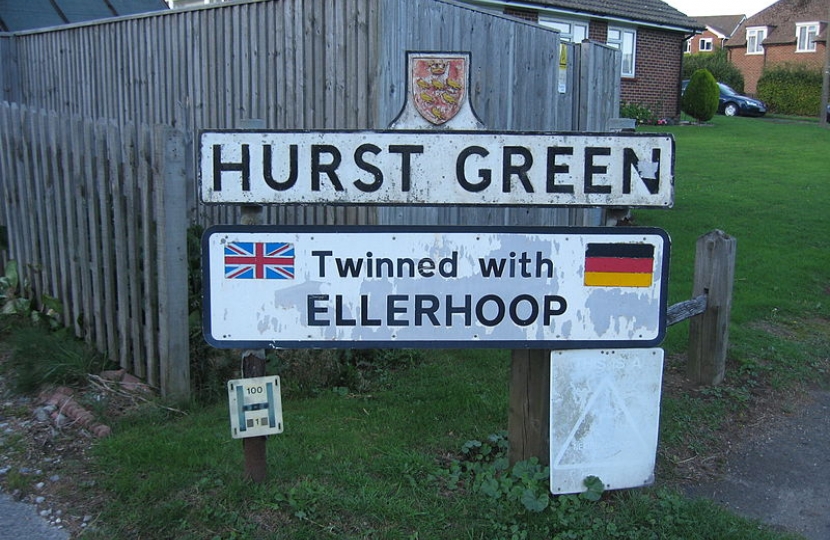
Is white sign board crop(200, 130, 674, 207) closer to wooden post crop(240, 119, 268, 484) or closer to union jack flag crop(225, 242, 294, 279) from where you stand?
wooden post crop(240, 119, 268, 484)

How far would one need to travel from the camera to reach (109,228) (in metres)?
5.00

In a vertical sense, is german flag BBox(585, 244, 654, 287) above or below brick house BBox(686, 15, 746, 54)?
below

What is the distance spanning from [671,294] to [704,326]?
5.88ft

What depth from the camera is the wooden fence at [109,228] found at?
15.0 feet

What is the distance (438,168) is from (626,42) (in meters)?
22.5

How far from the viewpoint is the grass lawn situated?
11.0ft

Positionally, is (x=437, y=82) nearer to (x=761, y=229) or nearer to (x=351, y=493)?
(x=351, y=493)

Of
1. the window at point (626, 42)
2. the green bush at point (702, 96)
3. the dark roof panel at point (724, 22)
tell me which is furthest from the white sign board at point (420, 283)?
the dark roof panel at point (724, 22)

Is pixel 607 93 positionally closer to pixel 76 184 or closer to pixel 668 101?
pixel 76 184

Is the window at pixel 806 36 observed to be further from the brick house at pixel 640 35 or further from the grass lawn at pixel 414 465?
the grass lawn at pixel 414 465

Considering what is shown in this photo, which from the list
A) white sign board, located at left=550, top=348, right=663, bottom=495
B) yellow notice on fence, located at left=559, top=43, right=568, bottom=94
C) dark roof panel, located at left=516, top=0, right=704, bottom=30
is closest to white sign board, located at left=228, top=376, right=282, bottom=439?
white sign board, located at left=550, top=348, right=663, bottom=495

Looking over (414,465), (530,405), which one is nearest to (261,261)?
(414,465)

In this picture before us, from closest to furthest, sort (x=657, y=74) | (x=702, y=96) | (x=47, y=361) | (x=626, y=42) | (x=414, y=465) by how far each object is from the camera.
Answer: (x=414, y=465) → (x=47, y=361) → (x=626, y=42) → (x=657, y=74) → (x=702, y=96)

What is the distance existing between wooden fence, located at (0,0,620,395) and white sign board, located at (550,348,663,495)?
2.24m
